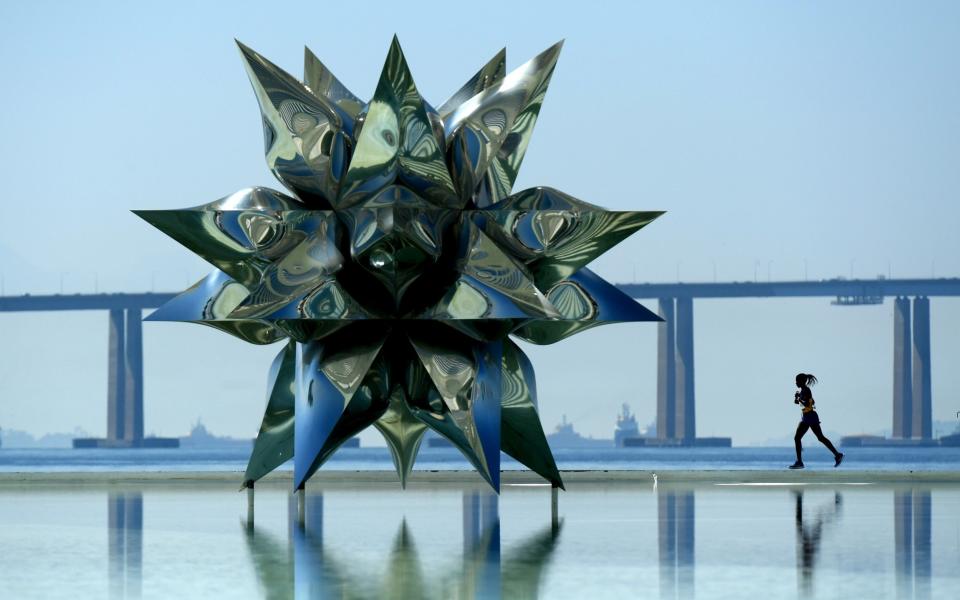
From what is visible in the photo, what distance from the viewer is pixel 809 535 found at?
10758 mm

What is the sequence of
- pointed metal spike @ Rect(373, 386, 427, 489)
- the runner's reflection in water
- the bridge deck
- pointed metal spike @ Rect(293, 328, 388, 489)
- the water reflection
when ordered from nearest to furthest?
the water reflection → the runner's reflection in water → pointed metal spike @ Rect(293, 328, 388, 489) → pointed metal spike @ Rect(373, 386, 427, 489) → the bridge deck

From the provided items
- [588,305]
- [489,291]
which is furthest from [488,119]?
[588,305]

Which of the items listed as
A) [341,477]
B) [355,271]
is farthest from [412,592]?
[341,477]

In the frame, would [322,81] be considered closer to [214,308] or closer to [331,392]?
→ [214,308]

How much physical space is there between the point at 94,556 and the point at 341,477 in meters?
10.2

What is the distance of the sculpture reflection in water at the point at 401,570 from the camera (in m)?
7.61

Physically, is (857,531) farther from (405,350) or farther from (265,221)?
(265,221)

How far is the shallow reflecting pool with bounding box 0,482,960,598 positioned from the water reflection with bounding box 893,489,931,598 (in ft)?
0.06

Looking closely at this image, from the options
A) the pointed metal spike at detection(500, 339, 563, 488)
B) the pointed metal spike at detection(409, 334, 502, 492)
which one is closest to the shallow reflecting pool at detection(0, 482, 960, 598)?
the pointed metal spike at detection(500, 339, 563, 488)

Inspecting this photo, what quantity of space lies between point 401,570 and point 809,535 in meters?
3.59

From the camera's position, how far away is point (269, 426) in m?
12.9

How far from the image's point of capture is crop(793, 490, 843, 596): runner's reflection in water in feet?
26.3

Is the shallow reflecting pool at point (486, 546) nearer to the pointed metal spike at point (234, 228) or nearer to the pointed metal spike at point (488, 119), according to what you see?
the pointed metal spike at point (234, 228)

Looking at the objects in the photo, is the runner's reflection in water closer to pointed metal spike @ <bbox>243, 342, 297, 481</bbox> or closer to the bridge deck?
pointed metal spike @ <bbox>243, 342, 297, 481</bbox>
